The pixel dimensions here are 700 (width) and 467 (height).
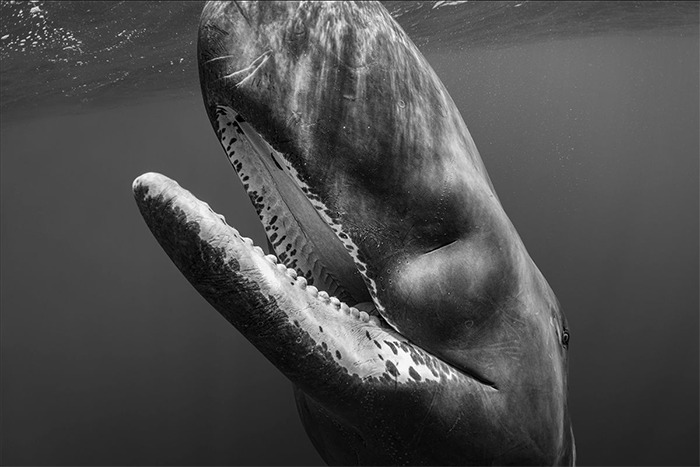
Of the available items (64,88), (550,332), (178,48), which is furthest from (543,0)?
(550,332)

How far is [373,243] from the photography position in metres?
1.85

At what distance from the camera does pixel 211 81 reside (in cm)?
177

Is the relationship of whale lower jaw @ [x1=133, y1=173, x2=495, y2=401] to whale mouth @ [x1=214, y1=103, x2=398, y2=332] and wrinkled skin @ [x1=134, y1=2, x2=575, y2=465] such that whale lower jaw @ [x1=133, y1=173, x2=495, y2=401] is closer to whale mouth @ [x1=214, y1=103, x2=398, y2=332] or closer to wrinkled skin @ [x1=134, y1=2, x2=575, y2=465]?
wrinkled skin @ [x1=134, y1=2, x2=575, y2=465]

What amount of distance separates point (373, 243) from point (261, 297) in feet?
1.38

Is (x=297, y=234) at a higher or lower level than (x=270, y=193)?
lower

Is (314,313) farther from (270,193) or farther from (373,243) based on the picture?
(270,193)

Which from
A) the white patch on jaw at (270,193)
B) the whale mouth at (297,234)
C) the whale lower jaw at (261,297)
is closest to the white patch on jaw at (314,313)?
the whale lower jaw at (261,297)

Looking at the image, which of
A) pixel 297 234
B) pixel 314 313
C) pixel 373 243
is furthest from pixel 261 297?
pixel 297 234

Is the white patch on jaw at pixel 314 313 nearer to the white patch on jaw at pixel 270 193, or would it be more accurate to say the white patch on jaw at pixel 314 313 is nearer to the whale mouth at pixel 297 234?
the white patch on jaw at pixel 270 193

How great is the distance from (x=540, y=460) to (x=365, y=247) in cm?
111

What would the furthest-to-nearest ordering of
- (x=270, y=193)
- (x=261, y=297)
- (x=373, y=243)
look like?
(x=270, y=193), (x=373, y=243), (x=261, y=297)

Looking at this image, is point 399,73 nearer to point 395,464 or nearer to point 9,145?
point 395,464

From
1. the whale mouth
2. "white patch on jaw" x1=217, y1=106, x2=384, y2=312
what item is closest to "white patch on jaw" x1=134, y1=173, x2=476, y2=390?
"white patch on jaw" x1=217, y1=106, x2=384, y2=312

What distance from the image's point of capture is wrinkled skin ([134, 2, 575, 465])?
162 cm
